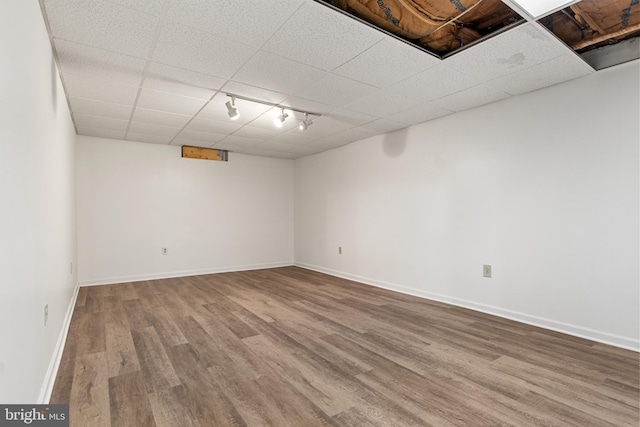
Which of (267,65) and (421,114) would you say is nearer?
(267,65)

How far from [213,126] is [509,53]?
364cm

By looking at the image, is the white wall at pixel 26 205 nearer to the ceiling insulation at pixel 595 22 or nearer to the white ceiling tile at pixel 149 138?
the white ceiling tile at pixel 149 138

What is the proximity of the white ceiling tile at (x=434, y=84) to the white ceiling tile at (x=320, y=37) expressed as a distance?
0.76 meters

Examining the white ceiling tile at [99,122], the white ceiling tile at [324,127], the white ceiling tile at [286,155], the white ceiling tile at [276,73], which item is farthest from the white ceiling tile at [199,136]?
the white ceiling tile at [276,73]

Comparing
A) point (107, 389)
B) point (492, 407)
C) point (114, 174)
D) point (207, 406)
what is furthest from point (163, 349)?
point (114, 174)

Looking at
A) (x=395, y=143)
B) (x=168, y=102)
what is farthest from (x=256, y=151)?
(x=395, y=143)

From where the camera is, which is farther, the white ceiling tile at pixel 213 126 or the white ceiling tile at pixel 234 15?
the white ceiling tile at pixel 213 126

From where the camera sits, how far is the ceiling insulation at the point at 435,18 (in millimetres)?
2014

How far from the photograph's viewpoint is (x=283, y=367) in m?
2.29

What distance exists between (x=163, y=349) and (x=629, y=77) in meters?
4.53

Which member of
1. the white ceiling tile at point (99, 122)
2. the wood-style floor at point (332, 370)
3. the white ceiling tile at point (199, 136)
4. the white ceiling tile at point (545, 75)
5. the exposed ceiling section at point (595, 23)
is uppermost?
the exposed ceiling section at point (595, 23)

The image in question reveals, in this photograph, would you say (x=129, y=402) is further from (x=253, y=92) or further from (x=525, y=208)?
(x=525, y=208)

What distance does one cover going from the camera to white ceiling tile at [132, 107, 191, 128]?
3.83 m

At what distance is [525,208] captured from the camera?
325 centimetres
